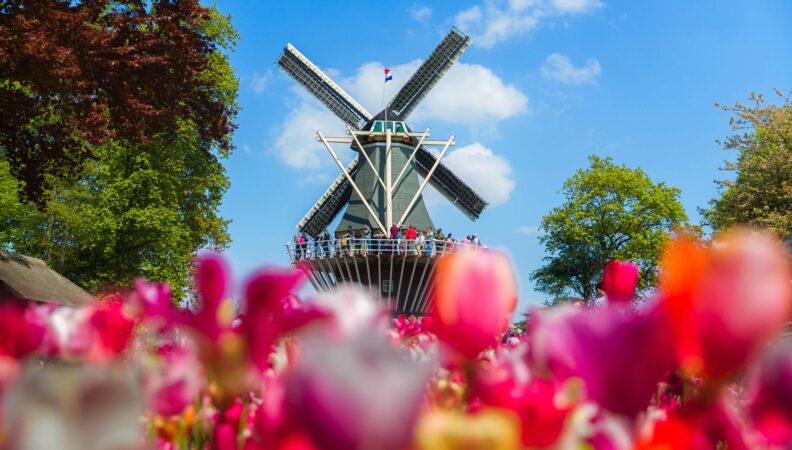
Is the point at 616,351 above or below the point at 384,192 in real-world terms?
below

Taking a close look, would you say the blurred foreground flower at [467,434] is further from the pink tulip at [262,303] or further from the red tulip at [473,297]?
the pink tulip at [262,303]

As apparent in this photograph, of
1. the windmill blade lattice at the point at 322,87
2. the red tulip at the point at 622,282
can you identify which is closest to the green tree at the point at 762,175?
the windmill blade lattice at the point at 322,87

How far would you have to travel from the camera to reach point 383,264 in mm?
32188

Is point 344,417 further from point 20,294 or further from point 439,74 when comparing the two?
point 439,74

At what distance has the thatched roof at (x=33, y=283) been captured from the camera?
17672 mm

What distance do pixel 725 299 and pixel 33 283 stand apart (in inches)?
826

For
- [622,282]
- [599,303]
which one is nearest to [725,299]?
[622,282]

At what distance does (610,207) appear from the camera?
3966cm

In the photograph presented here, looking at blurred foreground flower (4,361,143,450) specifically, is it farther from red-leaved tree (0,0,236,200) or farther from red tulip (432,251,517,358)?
red-leaved tree (0,0,236,200)

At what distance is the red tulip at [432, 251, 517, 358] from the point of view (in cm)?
98

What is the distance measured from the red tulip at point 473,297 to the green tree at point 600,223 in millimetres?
39641

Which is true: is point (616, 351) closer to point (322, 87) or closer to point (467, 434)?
point (467, 434)

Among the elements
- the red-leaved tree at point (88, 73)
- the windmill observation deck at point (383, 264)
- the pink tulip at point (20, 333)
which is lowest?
the pink tulip at point (20, 333)

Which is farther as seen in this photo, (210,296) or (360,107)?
(360,107)
